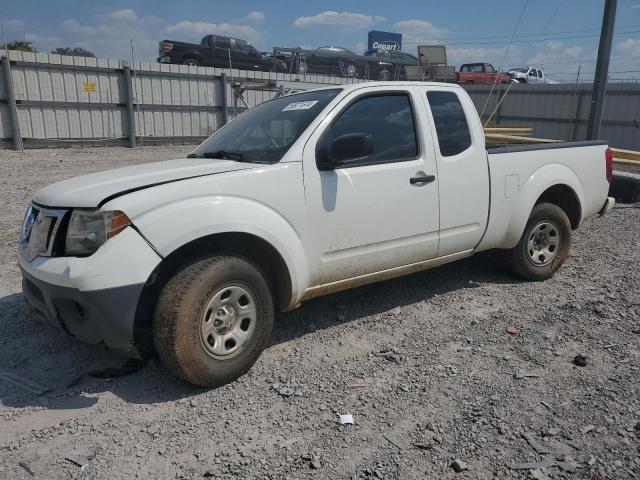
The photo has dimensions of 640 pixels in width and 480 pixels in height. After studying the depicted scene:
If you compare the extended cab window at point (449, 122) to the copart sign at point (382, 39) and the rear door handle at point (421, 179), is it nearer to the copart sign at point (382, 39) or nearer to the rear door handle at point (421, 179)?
the rear door handle at point (421, 179)

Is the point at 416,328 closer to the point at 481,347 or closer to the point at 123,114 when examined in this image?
the point at 481,347

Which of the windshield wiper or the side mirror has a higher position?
the side mirror

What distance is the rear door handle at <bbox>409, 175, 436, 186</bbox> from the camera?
407cm

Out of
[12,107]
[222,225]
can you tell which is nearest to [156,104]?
[12,107]

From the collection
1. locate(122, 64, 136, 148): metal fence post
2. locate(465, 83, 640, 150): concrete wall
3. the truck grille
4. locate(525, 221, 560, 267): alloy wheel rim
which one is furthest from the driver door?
→ locate(122, 64, 136, 148): metal fence post

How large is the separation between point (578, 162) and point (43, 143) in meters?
14.8

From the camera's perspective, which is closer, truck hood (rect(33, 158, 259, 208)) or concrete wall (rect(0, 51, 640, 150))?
truck hood (rect(33, 158, 259, 208))

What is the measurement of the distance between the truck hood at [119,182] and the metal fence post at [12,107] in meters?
13.0

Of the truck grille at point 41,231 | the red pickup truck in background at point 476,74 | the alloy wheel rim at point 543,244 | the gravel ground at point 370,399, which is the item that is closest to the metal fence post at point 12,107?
the gravel ground at point 370,399

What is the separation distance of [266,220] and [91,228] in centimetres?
103

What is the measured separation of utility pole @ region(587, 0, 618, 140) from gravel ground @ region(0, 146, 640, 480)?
7409 millimetres

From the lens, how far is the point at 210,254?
3254 mm

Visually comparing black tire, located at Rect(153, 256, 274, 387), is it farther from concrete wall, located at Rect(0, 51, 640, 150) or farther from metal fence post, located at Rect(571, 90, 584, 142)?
metal fence post, located at Rect(571, 90, 584, 142)

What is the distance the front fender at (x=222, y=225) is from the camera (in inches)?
118
